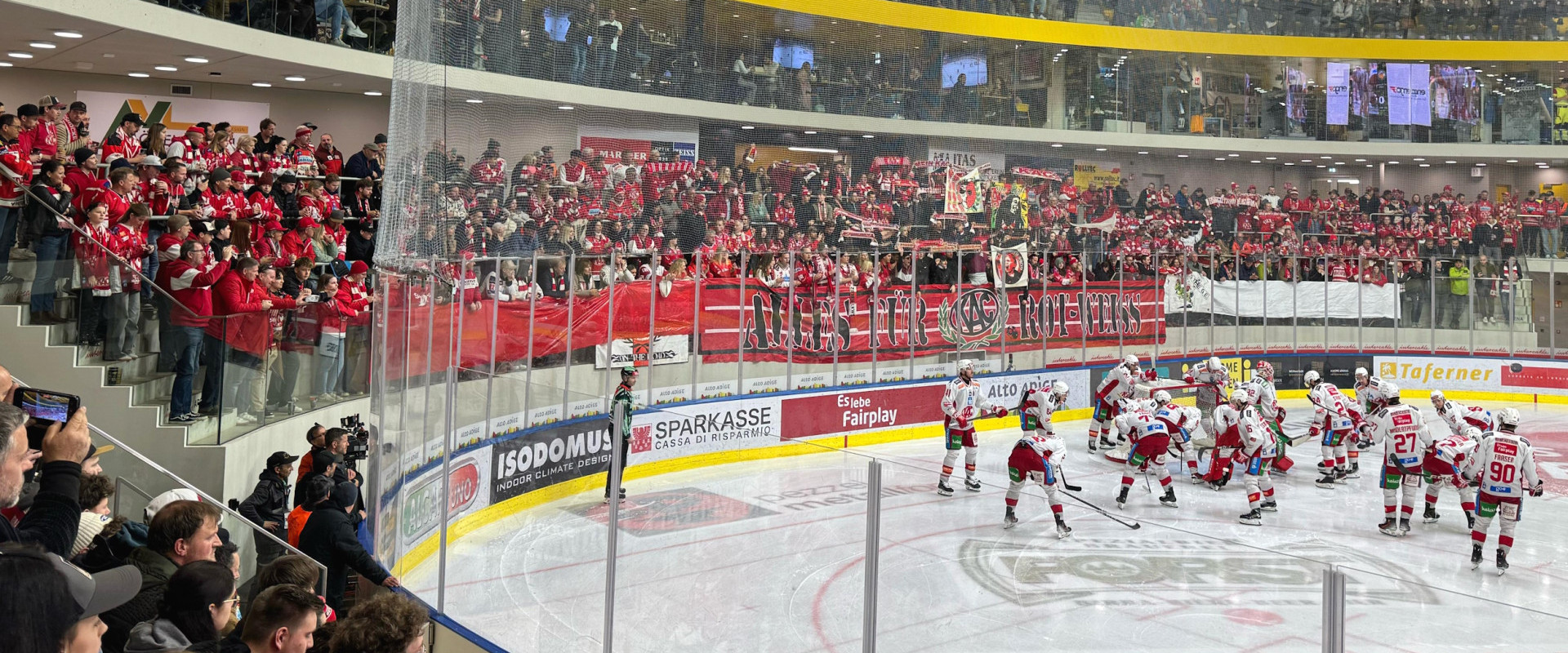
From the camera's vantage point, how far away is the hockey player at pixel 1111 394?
53.0 feet

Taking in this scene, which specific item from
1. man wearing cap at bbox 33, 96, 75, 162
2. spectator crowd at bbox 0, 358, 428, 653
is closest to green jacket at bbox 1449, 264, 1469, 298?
man wearing cap at bbox 33, 96, 75, 162

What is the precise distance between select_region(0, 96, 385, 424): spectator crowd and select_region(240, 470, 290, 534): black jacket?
Answer: 3.35 feet

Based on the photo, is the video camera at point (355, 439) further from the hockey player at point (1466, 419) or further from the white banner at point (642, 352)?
the hockey player at point (1466, 419)

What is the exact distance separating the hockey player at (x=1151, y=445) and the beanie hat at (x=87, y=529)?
1005 centimetres

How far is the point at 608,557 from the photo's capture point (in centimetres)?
567

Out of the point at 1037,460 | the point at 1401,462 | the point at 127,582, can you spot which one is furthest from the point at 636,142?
the point at 127,582

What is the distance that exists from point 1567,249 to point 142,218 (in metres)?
26.9

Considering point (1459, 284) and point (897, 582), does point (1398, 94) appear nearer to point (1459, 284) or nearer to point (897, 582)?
point (1459, 284)

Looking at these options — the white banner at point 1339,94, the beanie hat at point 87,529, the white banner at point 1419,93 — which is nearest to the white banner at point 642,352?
the beanie hat at point 87,529

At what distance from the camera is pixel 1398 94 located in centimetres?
2766

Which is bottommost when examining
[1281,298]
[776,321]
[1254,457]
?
[1254,457]

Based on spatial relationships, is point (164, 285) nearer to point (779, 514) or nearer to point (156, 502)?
point (156, 502)

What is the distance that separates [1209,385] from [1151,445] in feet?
13.7

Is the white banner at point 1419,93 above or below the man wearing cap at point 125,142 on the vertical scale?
above
